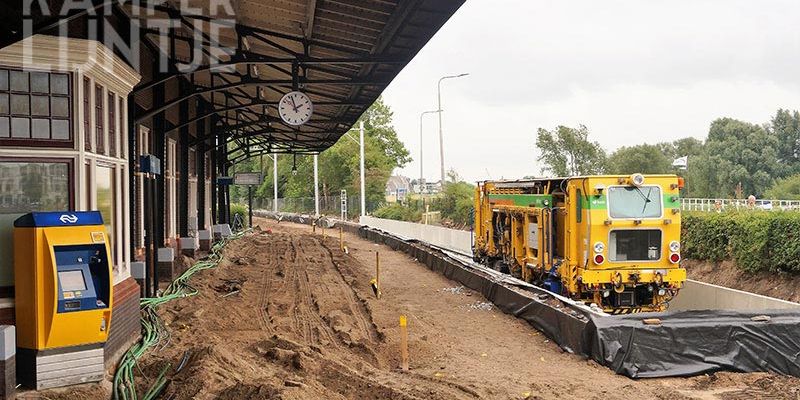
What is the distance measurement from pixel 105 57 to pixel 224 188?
23.6 metres

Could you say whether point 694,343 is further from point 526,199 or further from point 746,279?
point 746,279

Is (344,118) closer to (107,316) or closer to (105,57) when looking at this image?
(105,57)

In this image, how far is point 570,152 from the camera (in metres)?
44.7

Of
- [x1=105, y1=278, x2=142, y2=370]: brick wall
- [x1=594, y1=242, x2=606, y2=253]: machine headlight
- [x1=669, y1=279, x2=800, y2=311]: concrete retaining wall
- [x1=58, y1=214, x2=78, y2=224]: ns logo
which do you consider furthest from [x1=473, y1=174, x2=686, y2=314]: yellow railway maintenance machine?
[x1=58, y1=214, x2=78, y2=224]: ns logo

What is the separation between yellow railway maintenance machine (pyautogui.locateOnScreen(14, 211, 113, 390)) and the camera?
7383 millimetres

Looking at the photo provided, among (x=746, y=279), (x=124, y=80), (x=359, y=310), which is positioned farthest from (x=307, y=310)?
(x=746, y=279)

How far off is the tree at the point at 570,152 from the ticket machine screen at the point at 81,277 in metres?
38.2

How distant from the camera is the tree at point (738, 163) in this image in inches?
2517

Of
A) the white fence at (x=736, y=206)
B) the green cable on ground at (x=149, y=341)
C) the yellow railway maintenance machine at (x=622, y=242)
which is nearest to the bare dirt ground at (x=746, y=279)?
the white fence at (x=736, y=206)

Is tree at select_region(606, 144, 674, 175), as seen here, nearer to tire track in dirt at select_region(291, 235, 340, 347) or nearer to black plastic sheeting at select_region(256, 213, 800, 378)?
tire track in dirt at select_region(291, 235, 340, 347)

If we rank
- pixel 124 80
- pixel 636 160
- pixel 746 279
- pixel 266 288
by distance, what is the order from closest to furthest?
pixel 124 80, pixel 266 288, pixel 746 279, pixel 636 160

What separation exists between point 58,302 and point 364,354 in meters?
4.59

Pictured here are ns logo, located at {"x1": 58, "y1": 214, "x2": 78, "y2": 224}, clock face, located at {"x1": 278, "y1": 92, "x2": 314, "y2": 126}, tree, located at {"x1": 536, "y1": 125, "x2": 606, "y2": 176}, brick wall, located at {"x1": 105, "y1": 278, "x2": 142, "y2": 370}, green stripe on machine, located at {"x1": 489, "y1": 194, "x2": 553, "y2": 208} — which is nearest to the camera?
ns logo, located at {"x1": 58, "y1": 214, "x2": 78, "y2": 224}

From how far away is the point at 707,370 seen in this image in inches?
392
